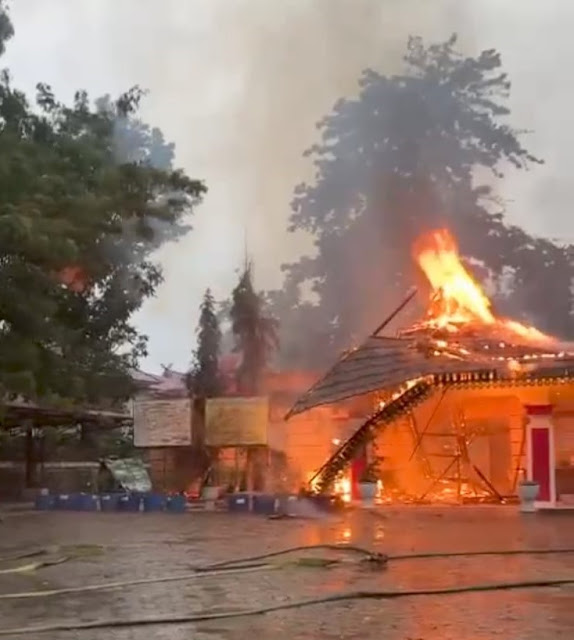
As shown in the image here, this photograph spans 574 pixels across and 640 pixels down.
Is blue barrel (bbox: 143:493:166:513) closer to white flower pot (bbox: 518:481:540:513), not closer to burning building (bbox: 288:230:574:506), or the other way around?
burning building (bbox: 288:230:574:506)

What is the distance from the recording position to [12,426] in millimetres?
30859

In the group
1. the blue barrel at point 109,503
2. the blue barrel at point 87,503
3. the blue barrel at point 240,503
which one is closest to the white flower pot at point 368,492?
the blue barrel at point 240,503

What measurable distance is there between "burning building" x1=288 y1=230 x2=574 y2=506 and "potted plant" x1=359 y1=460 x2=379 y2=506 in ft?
1.81

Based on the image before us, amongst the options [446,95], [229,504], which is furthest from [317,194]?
[229,504]

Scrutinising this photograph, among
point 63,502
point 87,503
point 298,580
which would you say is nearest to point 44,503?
point 63,502

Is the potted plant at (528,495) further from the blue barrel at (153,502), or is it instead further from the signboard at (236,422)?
the blue barrel at (153,502)

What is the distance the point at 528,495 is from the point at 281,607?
15.1 m

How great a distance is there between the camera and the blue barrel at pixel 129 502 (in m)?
25.7

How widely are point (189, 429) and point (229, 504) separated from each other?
333 cm

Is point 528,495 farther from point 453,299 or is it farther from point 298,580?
point 298,580

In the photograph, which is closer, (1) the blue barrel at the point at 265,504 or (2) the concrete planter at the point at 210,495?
(1) the blue barrel at the point at 265,504

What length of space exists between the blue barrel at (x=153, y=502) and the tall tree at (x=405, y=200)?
1820 cm

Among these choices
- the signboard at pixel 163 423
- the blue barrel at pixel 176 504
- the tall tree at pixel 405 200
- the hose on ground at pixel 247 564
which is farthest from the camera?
the tall tree at pixel 405 200

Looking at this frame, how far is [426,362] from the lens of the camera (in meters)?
→ 25.9
